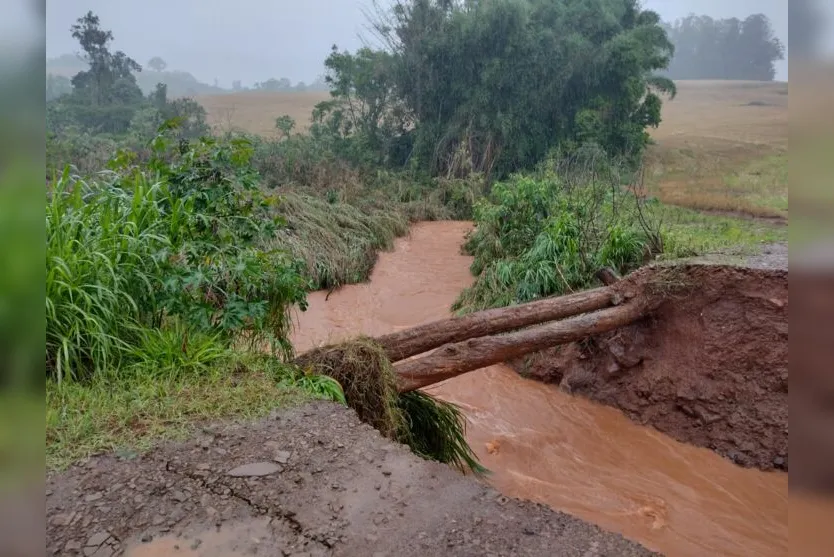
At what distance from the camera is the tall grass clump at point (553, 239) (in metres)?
6.05

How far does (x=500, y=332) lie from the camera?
4441mm

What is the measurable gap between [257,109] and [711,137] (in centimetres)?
961

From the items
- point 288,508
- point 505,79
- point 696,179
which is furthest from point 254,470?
point 505,79

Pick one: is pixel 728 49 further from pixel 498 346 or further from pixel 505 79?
pixel 505 79

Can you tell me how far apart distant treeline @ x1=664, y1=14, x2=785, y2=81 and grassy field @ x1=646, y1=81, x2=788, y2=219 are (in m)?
0.03

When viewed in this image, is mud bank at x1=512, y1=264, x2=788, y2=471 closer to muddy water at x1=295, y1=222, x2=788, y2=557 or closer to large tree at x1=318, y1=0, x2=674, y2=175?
muddy water at x1=295, y1=222, x2=788, y2=557

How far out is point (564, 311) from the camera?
4699mm

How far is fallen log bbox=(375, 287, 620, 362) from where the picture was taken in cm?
385

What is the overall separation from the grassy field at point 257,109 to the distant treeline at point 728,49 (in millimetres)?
8722

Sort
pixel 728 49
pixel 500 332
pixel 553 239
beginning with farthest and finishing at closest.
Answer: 1. pixel 553 239
2. pixel 500 332
3. pixel 728 49
